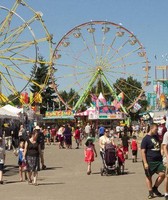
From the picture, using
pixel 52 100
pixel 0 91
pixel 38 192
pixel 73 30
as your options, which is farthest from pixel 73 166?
pixel 52 100

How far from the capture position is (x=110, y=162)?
627 inches

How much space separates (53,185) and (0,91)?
72.6ft

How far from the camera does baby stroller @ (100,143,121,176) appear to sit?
15.9m

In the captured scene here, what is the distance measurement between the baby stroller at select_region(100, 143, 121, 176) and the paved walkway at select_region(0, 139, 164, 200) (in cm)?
29

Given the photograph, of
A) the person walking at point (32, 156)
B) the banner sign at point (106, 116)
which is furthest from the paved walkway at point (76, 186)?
the banner sign at point (106, 116)

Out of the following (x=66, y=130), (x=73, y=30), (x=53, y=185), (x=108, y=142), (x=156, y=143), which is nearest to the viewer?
(x=156, y=143)

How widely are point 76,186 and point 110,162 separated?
127 inches

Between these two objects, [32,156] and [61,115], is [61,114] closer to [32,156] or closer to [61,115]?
[61,115]

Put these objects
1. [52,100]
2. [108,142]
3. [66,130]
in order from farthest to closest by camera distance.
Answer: [52,100]
[66,130]
[108,142]

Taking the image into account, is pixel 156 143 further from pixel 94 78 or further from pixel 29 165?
pixel 94 78

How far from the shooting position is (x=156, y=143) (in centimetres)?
1034

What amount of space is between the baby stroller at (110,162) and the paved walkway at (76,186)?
0.29 meters

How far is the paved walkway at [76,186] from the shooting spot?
10969 millimetres

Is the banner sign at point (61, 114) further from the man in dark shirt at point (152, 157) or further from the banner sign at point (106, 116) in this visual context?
the man in dark shirt at point (152, 157)
